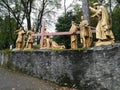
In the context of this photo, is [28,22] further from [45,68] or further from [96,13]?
[96,13]

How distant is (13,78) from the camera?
17.2 m

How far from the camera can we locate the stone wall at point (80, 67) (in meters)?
12.5

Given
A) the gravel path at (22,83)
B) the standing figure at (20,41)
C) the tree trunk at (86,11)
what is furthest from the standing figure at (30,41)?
the tree trunk at (86,11)

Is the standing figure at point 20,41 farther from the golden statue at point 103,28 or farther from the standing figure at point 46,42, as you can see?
the golden statue at point 103,28

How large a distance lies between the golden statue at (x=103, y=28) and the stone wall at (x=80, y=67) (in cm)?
34

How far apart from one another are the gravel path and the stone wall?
1.68 ft

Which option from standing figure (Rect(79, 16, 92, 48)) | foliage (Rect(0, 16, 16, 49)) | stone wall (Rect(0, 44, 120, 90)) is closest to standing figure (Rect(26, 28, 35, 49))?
stone wall (Rect(0, 44, 120, 90))

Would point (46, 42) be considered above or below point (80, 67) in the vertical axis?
above

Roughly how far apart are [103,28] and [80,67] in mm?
2035

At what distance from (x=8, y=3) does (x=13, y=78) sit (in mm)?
20720

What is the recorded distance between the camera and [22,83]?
1559 cm

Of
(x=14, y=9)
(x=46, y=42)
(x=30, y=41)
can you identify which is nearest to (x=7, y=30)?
(x=14, y=9)

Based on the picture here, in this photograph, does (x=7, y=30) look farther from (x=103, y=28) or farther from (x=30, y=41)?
(x=103, y=28)

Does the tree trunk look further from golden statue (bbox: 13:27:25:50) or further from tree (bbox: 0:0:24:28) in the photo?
tree (bbox: 0:0:24:28)
